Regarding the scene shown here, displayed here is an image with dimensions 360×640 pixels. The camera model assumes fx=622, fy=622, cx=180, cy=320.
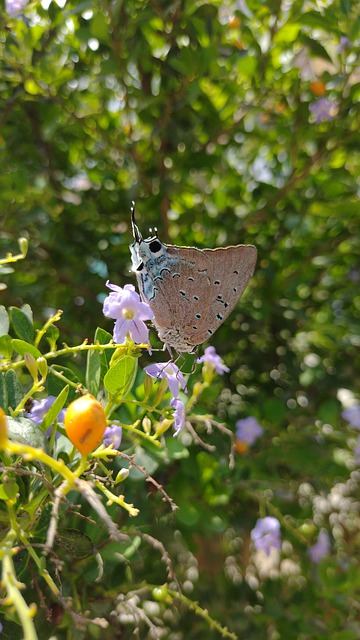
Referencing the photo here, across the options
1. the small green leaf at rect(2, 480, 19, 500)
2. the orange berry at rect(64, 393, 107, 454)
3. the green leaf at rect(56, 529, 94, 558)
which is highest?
the orange berry at rect(64, 393, 107, 454)

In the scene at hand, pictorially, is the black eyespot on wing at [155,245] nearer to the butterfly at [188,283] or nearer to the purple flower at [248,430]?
the butterfly at [188,283]

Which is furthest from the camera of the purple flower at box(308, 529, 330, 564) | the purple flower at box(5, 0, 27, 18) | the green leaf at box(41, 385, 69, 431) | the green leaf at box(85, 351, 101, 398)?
the purple flower at box(308, 529, 330, 564)

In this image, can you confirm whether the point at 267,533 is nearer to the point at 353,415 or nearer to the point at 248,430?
the point at 248,430

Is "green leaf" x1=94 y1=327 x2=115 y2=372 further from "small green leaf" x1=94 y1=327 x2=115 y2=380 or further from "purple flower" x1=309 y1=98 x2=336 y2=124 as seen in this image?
"purple flower" x1=309 y1=98 x2=336 y2=124

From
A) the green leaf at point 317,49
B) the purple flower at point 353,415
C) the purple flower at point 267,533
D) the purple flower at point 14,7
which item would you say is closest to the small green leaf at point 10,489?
the purple flower at point 267,533

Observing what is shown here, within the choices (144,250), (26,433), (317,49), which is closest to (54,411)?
(26,433)

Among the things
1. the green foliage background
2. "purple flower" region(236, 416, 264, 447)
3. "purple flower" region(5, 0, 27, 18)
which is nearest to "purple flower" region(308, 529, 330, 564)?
the green foliage background

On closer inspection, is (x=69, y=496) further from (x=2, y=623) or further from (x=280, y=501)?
(x=280, y=501)
